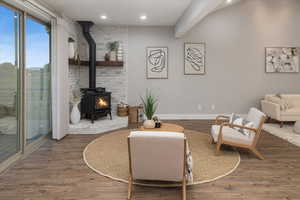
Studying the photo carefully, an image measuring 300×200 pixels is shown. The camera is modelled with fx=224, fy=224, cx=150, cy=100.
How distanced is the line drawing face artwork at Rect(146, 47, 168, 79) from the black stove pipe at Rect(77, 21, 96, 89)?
5.00 ft

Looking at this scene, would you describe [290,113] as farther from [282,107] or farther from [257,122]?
[257,122]

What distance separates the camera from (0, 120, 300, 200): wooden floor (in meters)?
2.43

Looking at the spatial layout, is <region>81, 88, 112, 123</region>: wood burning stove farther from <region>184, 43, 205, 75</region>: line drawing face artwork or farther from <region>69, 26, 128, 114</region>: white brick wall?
<region>184, 43, 205, 75</region>: line drawing face artwork

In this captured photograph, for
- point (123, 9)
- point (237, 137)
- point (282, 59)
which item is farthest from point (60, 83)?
point (282, 59)

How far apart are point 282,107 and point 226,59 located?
6.48 feet

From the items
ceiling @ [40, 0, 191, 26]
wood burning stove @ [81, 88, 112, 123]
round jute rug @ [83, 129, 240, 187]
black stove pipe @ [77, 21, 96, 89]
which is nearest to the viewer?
round jute rug @ [83, 129, 240, 187]

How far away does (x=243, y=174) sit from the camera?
2984mm

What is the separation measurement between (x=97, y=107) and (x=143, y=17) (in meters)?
2.44

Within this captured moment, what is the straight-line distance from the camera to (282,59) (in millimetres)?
6496

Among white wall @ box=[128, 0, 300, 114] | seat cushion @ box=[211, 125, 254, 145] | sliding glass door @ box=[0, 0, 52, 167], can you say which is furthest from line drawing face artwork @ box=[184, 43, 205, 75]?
sliding glass door @ box=[0, 0, 52, 167]

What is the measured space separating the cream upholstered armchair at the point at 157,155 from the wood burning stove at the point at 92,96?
3204 millimetres

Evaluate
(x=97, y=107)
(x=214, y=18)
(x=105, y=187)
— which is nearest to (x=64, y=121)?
(x=97, y=107)

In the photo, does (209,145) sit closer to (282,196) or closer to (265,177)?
(265,177)

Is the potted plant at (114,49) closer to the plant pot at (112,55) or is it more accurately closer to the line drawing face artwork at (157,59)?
the plant pot at (112,55)
